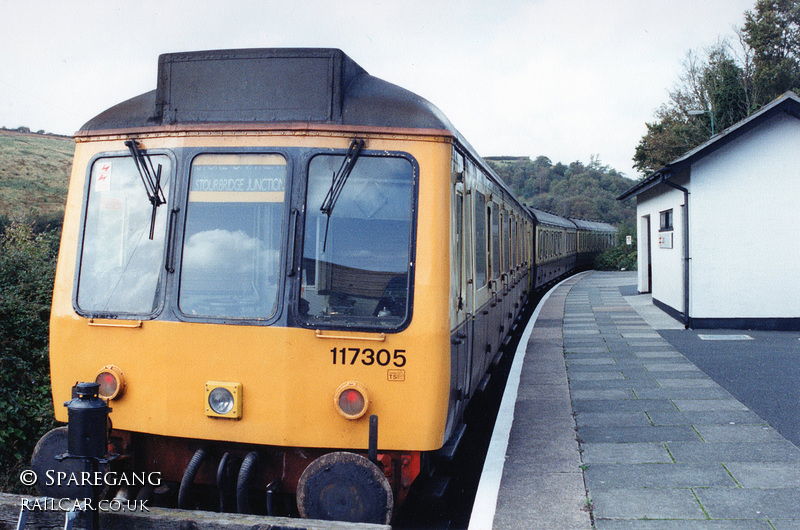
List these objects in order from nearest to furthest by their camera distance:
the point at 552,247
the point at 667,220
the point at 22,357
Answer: the point at 22,357 < the point at 667,220 < the point at 552,247

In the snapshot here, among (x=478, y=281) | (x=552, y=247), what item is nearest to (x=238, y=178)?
(x=478, y=281)

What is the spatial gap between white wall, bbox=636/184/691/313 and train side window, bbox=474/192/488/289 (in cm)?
912

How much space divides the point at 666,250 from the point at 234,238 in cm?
1399

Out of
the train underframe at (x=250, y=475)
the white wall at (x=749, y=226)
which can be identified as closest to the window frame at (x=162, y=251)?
the train underframe at (x=250, y=475)

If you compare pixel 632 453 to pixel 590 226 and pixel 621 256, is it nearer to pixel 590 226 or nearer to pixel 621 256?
pixel 621 256

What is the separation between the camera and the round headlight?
3922mm

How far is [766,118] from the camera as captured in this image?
41.7 feet

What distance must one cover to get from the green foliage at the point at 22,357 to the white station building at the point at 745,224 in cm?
1107

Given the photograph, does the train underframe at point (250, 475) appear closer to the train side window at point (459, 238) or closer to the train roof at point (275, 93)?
the train side window at point (459, 238)

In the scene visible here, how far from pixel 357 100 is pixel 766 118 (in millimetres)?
11270

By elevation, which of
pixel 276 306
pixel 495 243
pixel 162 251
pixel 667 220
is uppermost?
pixel 667 220

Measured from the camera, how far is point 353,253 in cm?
394

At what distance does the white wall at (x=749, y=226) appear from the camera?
1287 centimetres

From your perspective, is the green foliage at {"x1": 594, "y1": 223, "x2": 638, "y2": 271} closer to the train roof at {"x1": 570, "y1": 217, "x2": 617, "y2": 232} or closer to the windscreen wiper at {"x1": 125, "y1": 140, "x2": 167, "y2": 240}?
the train roof at {"x1": 570, "y1": 217, "x2": 617, "y2": 232}
